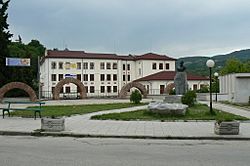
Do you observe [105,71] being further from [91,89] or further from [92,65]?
[91,89]

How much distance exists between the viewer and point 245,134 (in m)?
13.9

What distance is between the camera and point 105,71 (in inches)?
3841

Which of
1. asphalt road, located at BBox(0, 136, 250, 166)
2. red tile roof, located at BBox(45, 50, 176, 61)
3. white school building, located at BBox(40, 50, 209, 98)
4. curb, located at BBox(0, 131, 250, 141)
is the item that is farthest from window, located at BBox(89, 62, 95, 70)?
asphalt road, located at BBox(0, 136, 250, 166)

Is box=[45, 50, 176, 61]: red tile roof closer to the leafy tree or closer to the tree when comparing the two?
the leafy tree

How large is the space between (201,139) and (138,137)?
217cm

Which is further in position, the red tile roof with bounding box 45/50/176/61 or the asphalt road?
the red tile roof with bounding box 45/50/176/61

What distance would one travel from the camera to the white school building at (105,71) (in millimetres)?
89625

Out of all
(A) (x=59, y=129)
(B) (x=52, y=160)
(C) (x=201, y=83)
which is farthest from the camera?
(C) (x=201, y=83)

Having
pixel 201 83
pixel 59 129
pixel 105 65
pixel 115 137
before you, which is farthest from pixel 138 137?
pixel 105 65

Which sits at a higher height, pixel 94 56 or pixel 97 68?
pixel 94 56

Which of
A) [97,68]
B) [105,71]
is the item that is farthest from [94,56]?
[105,71]

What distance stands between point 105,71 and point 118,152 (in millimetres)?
87754

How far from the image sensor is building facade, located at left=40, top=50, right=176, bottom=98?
91.5 m

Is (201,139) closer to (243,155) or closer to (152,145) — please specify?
(152,145)
